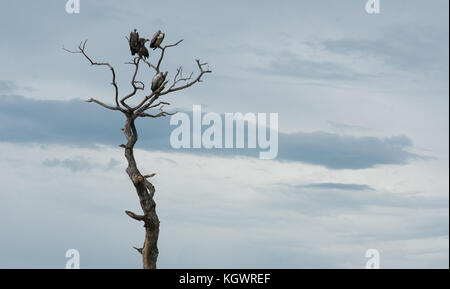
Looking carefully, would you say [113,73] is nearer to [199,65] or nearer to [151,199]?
[199,65]

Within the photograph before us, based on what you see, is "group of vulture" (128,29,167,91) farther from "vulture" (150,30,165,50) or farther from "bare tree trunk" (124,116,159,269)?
"bare tree trunk" (124,116,159,269)

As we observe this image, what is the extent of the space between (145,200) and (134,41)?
3779 mm

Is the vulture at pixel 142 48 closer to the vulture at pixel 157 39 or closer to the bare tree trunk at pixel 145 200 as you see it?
the vulture at pixel 157 39

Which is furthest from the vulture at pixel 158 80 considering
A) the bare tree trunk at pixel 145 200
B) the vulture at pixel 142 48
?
the bare tree trunk at pixel 145 200

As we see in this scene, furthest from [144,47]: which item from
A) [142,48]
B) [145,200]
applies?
[145,200]

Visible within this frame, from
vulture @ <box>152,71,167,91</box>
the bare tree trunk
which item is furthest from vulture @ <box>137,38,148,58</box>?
the bare tree trunk

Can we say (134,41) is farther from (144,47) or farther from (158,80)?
(158,80)

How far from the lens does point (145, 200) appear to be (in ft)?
47.2

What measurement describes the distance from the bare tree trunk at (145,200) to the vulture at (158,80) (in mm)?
917

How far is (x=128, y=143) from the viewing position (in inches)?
569
